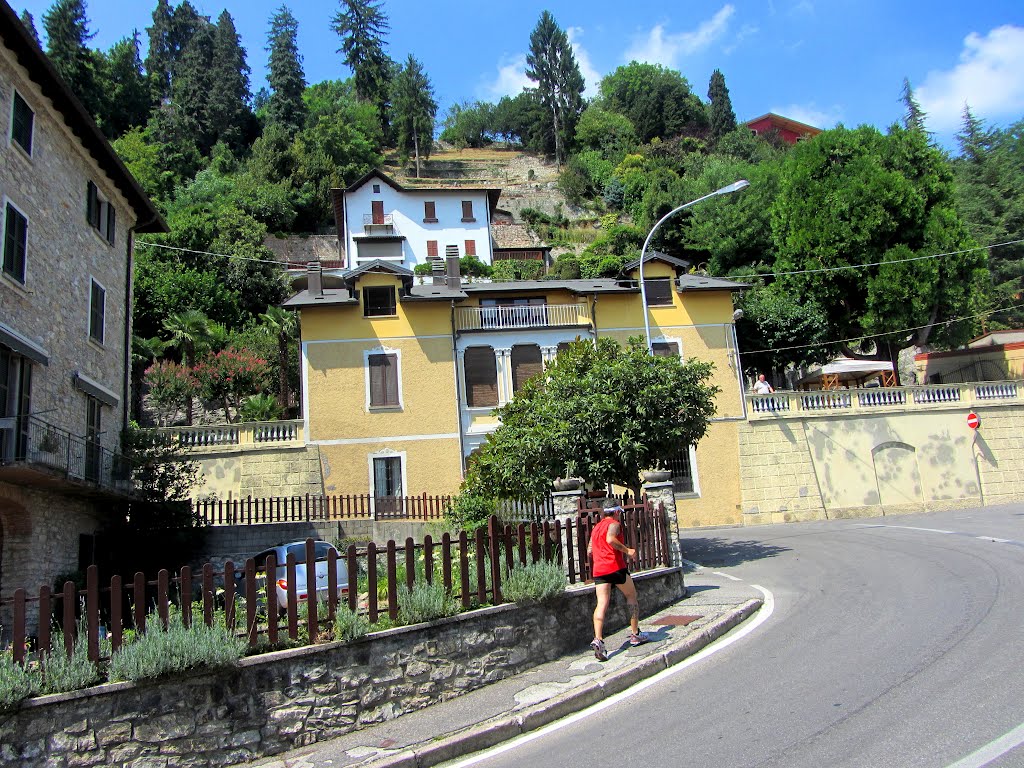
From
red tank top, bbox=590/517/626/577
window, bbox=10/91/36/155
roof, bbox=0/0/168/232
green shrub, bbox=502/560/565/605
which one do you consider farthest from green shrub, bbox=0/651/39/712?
roof, bbox=0/0/168/232

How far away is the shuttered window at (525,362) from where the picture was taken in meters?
31.4

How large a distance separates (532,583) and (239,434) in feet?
70.3

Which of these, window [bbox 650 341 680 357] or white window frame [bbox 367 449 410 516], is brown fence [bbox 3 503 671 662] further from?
window [bbox 650 341 680 357]

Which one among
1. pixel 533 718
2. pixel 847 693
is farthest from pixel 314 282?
pixel 847 693

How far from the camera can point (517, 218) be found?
233ft

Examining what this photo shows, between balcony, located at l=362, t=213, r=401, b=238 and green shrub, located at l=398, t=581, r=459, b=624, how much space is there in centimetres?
4921

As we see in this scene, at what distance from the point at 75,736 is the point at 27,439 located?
1102 centimetres

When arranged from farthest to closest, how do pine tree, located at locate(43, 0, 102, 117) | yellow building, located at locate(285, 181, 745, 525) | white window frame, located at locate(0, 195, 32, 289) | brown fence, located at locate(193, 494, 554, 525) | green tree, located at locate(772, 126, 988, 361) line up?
1. pine tree, located at locate(43, 0, 102, 117)
2. green tree, located at locate(772, 126, 988, 361)
3. yellow building, located at locate(285, 181, 745, 525)
4. brown fence, located at locate(193, 494, 554, 525)
5. white window frame, located at locate(0, 195, 32, 289)

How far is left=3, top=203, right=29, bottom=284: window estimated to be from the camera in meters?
Answer: 15.2

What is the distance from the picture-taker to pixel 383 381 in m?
29.9

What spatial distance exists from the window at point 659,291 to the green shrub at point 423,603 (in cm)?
2561

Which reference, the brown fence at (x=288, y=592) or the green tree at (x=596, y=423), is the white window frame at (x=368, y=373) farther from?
the brown fence at (x=288, y=592)

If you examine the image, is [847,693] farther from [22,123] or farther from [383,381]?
[383,381]

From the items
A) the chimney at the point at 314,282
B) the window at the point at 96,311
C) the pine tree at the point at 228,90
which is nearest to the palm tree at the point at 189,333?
the chimney at the point at 314,282
